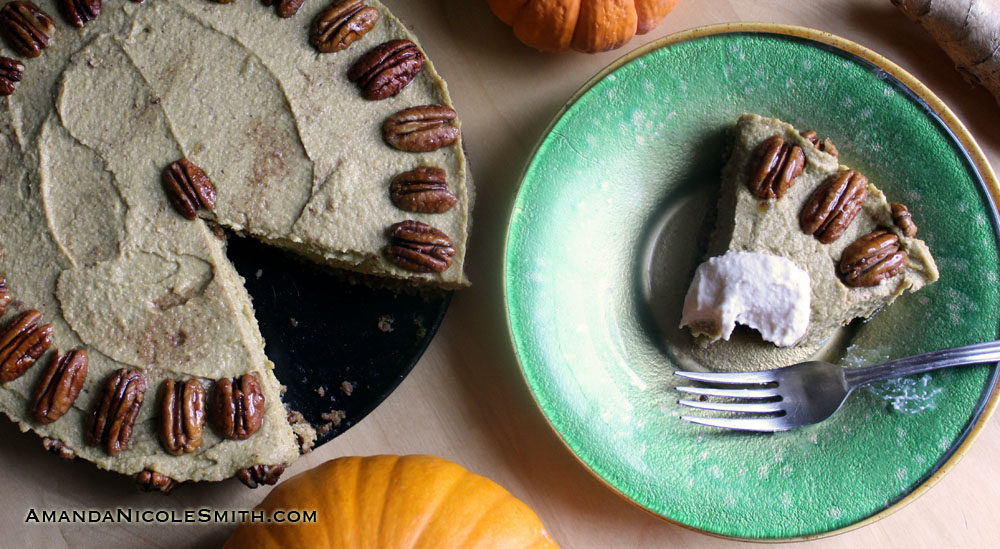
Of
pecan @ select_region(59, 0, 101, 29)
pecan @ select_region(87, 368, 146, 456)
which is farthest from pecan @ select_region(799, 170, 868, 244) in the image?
pecan @ select_region(59, 0, 101, 29)

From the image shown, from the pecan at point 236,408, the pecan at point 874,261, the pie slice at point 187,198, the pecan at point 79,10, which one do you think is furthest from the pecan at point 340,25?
the pecan at point 874,261

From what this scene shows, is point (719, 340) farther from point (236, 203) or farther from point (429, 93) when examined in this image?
point (236, 203)

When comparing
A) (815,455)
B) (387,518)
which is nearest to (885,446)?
(815,455)

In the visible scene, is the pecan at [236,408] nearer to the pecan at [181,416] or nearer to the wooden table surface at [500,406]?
the pecan at [181,416]

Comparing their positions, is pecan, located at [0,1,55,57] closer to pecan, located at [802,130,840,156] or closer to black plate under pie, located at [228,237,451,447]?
black plate under pie, located at [228,237,451,447]

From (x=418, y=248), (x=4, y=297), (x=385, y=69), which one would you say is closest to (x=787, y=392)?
(x=418, y=248)

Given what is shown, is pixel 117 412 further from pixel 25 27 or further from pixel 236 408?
pixel 25 27
